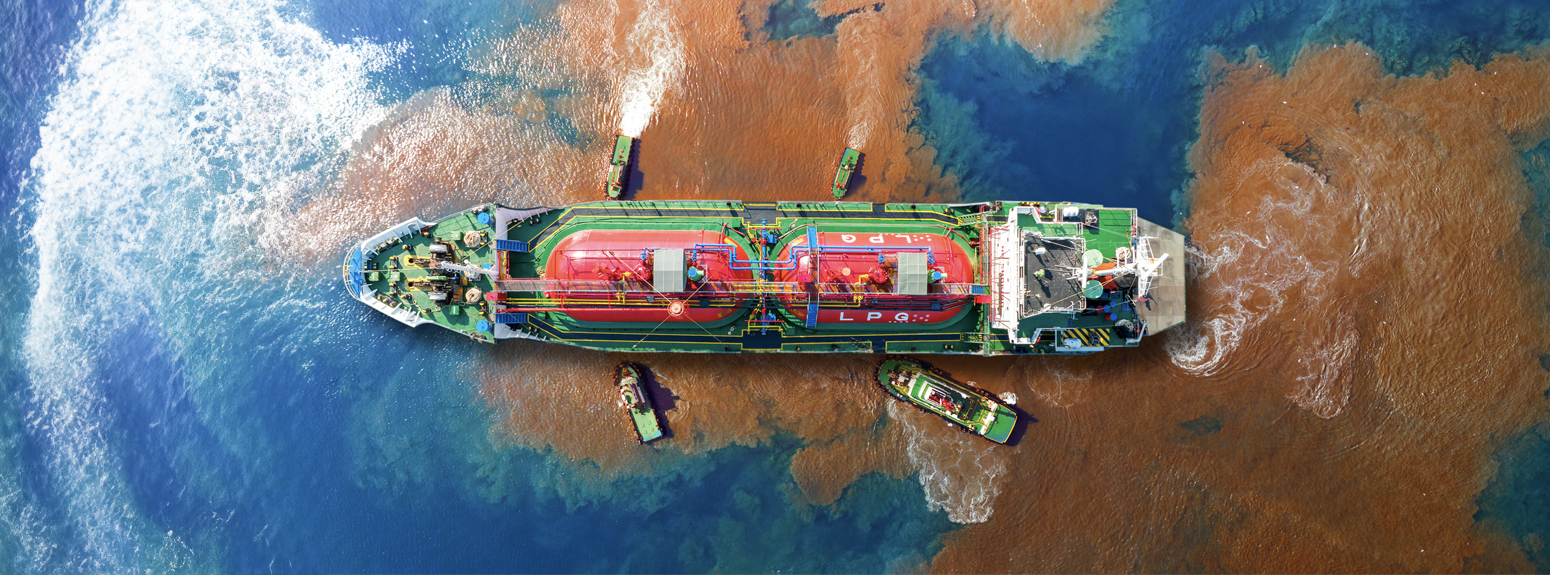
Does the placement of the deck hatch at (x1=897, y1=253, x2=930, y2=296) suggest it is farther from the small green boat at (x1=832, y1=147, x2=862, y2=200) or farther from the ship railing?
the small green boat at (x1=832, y1=147, x2=862, y2=200)

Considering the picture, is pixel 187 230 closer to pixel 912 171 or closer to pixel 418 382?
pixel 418 382

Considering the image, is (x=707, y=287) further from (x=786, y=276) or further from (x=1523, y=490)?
(x=1523, y=490)

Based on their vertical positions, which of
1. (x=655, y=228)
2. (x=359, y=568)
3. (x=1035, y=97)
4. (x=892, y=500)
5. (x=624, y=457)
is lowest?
(x=359, y=568)

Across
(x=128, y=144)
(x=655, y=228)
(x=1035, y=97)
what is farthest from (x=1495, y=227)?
(x=128, y=144)

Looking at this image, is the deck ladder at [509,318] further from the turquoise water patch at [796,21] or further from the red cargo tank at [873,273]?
the turquoise water patch at [796,21]

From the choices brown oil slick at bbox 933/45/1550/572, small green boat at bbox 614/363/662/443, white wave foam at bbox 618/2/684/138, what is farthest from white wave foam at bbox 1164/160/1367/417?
white wave foam at bbox 618/2/684/138

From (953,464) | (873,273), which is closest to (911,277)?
(873,273)
